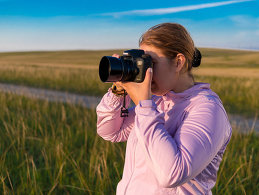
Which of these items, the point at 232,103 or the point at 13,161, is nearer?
the point at 13,161

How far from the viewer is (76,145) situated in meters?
3.51

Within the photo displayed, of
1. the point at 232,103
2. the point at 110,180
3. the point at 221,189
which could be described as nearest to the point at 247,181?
the point at 221,189

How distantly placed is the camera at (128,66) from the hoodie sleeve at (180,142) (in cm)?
16

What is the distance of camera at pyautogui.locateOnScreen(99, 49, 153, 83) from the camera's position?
1119 millimetres

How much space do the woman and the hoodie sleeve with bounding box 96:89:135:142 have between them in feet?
0.58

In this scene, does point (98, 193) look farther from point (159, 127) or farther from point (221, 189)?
point (159, 127)

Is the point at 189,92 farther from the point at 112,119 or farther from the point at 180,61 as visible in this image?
the point at 112,119

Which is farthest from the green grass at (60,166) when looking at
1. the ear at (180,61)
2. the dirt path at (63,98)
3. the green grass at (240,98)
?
the green grass at (240,98)

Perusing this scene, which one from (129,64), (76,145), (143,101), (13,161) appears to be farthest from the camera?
(76,145)

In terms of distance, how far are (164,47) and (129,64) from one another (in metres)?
0.21

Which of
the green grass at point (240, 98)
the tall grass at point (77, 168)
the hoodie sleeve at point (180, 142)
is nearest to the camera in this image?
the hoodie sleeve at point (180, 142)

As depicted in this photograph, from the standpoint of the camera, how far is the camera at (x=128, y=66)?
1.12 meters

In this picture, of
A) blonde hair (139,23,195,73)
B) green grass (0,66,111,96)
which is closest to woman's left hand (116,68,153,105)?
blonde hair (139,23,195,73)

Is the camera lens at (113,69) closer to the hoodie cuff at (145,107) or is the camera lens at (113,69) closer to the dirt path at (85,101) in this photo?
the hoodie cuff at (145,107)
